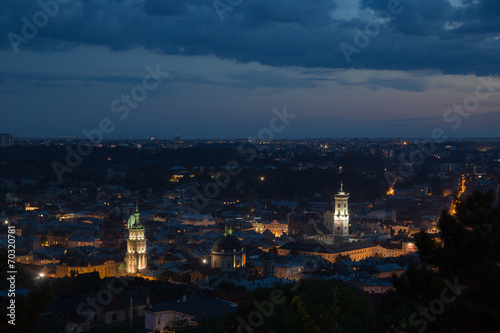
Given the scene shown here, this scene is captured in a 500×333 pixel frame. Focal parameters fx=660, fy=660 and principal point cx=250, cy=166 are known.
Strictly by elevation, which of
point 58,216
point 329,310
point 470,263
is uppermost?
point 470,263

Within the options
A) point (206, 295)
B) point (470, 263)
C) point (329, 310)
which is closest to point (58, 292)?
point (206, 295)

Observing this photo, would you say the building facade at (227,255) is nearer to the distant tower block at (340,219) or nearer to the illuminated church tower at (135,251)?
the illuminated church tower at (135,251)

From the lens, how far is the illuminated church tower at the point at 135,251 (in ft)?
84.3

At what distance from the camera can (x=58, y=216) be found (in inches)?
1790

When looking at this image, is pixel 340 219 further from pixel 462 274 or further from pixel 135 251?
pixel 462 274

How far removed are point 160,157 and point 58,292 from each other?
246 ft

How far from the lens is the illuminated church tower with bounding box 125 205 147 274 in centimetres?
2569

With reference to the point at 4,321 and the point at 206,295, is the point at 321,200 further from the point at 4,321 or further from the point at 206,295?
the point at 4,321

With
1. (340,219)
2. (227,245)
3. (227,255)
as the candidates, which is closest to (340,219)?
(340,219)

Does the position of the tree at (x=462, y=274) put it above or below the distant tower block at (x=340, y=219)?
above

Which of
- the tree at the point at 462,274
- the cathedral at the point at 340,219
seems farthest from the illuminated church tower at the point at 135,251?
the tree at the point at 462,274

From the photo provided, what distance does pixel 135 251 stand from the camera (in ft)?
84.8

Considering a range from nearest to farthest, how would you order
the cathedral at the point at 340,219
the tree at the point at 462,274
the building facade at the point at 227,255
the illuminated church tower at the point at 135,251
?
1. the tree at the point at 462,274
2. the illuminated church tower at the point at 135,251
3. the building facade at the point at 227,255
4. the cathedral at the point at 340,219

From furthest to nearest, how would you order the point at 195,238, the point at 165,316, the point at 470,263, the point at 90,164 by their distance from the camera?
1. the point at 90,164
2. the point at 195,238
3. the point at 165,316
4. the point at 470,263
